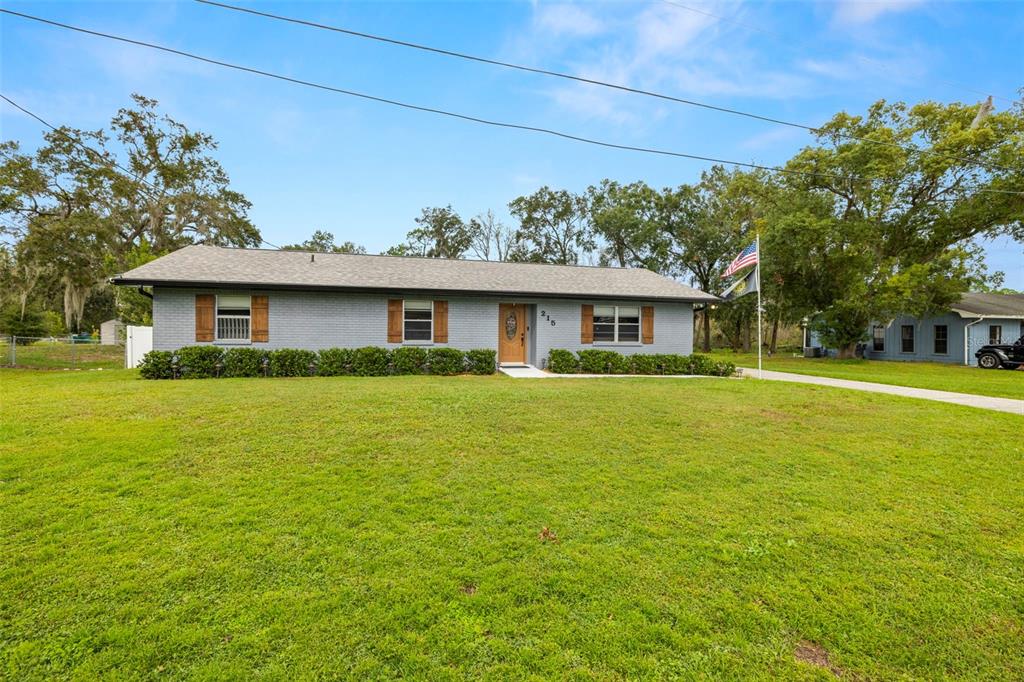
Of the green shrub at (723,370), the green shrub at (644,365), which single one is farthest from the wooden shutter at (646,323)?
the green shrub at (723,370)

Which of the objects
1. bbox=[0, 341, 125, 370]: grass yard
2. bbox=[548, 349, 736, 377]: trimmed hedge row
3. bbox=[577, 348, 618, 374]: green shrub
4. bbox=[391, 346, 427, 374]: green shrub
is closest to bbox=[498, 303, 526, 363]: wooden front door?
bbox=[548, 349, 736, 377]: trimmed hedge row

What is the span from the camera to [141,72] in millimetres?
10398

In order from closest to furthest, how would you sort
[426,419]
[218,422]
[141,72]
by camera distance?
[218,422] < [426,419] < [141,72]

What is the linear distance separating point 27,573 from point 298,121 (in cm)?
1473

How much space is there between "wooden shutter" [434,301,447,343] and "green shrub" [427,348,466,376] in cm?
90

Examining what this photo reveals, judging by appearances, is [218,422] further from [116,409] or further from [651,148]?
[651,148]

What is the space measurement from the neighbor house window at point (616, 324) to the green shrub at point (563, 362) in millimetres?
1693

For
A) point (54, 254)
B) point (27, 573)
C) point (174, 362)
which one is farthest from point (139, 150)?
point (27, 573)

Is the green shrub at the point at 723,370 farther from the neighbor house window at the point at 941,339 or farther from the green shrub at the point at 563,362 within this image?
the neighbor house window at the point at 941,339

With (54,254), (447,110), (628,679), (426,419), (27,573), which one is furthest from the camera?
(54,254)

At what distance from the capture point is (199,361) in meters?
11.1

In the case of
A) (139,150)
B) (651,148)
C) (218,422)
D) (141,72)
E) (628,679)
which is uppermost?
(139,150)

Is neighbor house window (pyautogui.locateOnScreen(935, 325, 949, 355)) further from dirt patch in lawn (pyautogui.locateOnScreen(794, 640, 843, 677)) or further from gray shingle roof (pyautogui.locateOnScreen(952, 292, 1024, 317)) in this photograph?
dirt patch in lawn (pyautogui.locateOnScreen(794, 640, 843, 677))

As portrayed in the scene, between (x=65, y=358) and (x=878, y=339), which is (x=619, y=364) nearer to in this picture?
(x=878, y=339)
